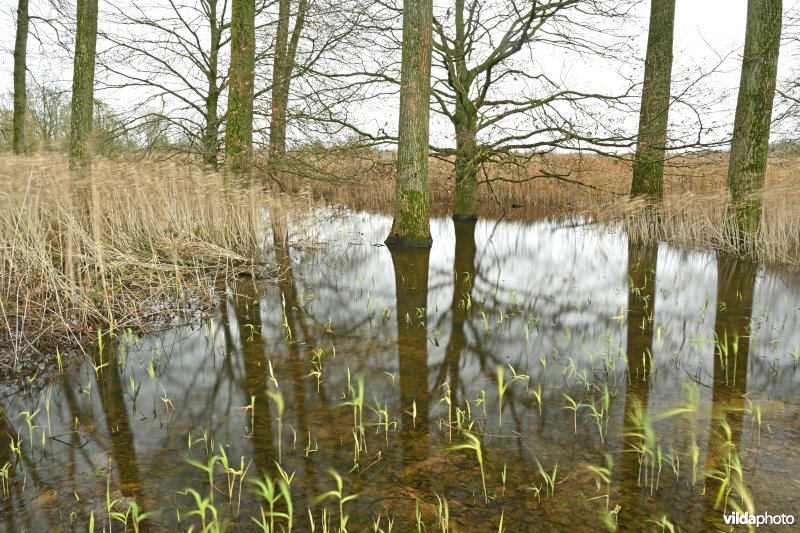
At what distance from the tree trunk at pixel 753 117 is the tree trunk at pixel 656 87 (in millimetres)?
1787

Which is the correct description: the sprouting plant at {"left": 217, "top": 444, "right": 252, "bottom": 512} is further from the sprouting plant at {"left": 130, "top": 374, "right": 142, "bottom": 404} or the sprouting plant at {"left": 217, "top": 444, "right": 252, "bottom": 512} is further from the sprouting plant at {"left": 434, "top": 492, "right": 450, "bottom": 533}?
the sprouting plant at {"left": 130, "top": 374, "right": 142, "bottom": 404}

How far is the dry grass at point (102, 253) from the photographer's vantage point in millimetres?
4086

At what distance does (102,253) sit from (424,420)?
11.8ft

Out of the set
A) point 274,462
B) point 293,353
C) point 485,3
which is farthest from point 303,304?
point 485,3

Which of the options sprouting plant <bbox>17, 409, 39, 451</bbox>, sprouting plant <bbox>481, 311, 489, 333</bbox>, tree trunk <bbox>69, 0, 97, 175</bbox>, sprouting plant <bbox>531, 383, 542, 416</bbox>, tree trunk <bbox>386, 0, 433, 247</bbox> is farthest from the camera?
tree trunk <bbox>69, 0, 97, 175</bbox>

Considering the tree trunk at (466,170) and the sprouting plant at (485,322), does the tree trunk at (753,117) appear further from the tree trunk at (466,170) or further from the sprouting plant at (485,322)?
the sprouting plant at (485,322)

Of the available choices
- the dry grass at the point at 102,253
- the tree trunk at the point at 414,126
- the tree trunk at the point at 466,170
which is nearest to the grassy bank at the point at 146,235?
the dry grass at the point at 102,253

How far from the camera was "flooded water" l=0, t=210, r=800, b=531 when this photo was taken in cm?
212

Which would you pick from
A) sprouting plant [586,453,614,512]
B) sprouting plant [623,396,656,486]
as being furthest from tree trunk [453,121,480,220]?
sprouting plant [586,453,614,512]

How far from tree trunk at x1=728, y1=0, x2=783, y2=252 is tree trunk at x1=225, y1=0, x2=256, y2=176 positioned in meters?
7.24

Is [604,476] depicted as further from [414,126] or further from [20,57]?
[20,57]

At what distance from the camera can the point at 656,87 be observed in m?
9.99

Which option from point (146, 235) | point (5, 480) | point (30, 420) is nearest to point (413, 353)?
point (30, 420)

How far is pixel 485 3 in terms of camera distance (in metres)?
10.5
